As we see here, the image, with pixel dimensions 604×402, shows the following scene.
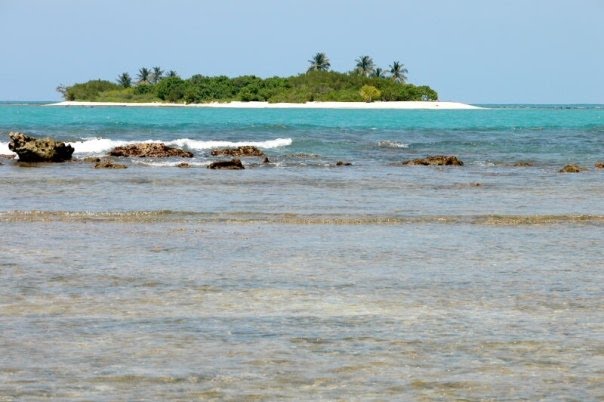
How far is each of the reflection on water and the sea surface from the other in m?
0.03

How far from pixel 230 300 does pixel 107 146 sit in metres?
39.8

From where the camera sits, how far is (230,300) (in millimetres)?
11297

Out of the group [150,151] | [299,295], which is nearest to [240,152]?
[150,151]

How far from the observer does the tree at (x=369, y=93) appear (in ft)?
639

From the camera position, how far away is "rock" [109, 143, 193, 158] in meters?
43.4

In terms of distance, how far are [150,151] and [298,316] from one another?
111 ft

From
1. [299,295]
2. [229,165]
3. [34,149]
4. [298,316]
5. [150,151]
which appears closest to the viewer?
[298,316]

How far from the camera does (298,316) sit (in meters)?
10.5

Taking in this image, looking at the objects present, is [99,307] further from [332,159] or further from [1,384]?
[332,159]

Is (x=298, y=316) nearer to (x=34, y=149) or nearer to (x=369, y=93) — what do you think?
(x=34, y=149)

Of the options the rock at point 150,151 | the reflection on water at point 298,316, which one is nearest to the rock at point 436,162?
the rock at point 150,151

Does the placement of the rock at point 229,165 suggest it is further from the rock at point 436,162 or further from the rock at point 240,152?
the rock at point 240,152

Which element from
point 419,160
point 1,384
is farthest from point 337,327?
point 419,160

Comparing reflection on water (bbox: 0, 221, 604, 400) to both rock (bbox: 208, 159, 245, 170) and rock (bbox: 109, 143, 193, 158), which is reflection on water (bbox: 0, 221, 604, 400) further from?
rock (bbox: 109, 143, 193, 158)
